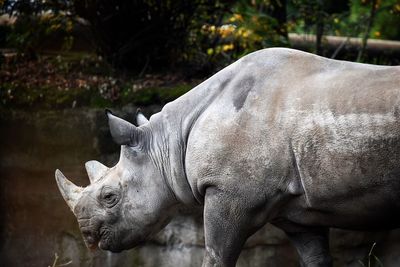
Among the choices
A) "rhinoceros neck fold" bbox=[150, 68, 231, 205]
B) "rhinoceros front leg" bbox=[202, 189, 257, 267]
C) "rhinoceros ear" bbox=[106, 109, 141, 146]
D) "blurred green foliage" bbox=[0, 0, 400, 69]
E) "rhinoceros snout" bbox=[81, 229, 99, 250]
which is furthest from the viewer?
"blurred green foliage" bbox=[0, 0, 400, 69]

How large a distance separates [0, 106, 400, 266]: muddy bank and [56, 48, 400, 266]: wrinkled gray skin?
1708 millimetres

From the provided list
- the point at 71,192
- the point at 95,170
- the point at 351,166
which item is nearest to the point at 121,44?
the point at 95,170

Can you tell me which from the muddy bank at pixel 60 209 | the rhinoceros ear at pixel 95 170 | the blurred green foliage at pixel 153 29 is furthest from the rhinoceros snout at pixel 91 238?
the blurred green foliage at pixel 153 29

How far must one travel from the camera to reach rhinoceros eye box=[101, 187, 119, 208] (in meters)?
5.57

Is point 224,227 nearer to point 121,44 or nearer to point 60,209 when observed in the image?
point 60,209

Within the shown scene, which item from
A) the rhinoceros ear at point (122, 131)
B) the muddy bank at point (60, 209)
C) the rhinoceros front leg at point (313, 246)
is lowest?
the muddy bank at point (60, 209)

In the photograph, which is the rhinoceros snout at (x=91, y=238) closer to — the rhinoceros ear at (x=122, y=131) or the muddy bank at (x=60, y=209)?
the rhinoceros ear at (x=122, y=131)

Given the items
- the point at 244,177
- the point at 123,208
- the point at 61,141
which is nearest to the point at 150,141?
the point at 123,208

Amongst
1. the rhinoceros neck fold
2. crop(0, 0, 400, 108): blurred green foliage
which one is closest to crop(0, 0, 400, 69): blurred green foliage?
crop(0, 0, 400, 108): blurred green foliage

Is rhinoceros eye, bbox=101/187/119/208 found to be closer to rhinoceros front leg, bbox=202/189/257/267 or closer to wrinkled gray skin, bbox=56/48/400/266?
wrinkled gray skin, bbox=56/48/400/266

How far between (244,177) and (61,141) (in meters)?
2.96

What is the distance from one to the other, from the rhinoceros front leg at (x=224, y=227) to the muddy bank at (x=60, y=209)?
6.94 ft

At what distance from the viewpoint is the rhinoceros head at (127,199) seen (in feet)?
18.1

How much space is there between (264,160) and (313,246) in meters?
0.84
